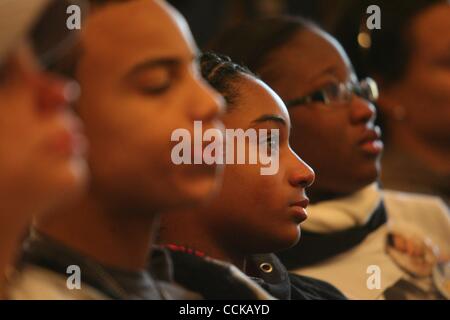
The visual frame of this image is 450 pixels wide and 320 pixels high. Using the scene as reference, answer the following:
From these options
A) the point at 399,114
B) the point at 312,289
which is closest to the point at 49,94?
the point at 312,289

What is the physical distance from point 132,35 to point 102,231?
7.1 inches

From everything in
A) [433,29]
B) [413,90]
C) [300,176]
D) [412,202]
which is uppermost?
[300,176]

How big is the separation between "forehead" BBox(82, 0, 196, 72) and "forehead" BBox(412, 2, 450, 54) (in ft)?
3.30

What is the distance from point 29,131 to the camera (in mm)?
801

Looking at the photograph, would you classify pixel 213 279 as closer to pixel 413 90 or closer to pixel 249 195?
pixel 249 195

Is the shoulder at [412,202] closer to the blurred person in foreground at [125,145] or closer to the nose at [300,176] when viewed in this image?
the nose at [300,176]

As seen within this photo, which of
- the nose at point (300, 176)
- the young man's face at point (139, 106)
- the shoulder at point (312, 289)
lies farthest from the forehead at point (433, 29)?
the young man's face at point (139, 106)

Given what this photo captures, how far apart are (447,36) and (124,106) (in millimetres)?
1096

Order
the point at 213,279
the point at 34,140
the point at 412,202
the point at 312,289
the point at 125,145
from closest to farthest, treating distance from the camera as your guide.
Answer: the point at 34,140 → the point at 125,145 → the point at 213,279 → the point at 312,289 → the point at 412,202

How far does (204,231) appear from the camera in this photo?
1.18 meters

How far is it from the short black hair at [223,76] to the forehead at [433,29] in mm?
756

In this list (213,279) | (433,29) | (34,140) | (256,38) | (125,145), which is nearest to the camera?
(34,140)

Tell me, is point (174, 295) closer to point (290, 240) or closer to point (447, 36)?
point (290, 240)

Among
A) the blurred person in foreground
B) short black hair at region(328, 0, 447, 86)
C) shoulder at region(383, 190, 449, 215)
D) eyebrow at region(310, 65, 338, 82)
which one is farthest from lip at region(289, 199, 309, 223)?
short black hair at region(328, 0, 447, 86)
